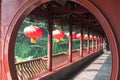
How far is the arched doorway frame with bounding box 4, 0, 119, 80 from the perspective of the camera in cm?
310

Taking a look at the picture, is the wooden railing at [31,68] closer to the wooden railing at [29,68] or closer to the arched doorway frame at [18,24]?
the wooden railing at [29,68]

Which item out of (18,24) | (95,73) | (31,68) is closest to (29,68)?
(31,68)

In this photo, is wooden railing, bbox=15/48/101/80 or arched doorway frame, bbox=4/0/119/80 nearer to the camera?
arched doorway frame, bbox=4/0/119/80

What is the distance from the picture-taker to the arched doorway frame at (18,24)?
3.10 m

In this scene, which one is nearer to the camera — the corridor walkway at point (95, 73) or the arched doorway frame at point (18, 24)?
the arched doorway frame at point (18, 24)

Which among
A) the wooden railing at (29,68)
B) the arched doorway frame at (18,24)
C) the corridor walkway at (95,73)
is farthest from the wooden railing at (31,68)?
the arched doorway frame at (18,24)

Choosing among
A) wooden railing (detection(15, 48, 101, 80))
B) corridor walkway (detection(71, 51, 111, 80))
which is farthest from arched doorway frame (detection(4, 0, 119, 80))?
corridor walkway (detection(71, 51, 111, 80))

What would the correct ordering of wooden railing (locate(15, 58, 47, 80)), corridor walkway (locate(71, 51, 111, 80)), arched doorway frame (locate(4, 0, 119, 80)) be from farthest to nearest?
corridor walkway (locate(71, 51, 111, 80)), wooden railing (locate(15, 58, 47, 80)), arched doorway frame (locate(4, 0, 119, 80))

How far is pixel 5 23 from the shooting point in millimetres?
3832

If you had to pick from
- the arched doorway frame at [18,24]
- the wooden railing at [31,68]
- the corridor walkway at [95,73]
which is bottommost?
the corridor walkway at [95,73]

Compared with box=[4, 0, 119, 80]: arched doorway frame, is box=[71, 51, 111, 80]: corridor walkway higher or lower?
lower

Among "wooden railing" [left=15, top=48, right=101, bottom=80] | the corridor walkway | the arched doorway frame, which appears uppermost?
the arched doorway frame

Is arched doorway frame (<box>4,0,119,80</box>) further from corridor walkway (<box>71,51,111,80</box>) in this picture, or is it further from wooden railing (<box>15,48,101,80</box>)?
corridor walkway (<box>71,51,111,80</box>)

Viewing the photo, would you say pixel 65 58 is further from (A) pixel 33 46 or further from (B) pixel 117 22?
(A) pixel 33 46
